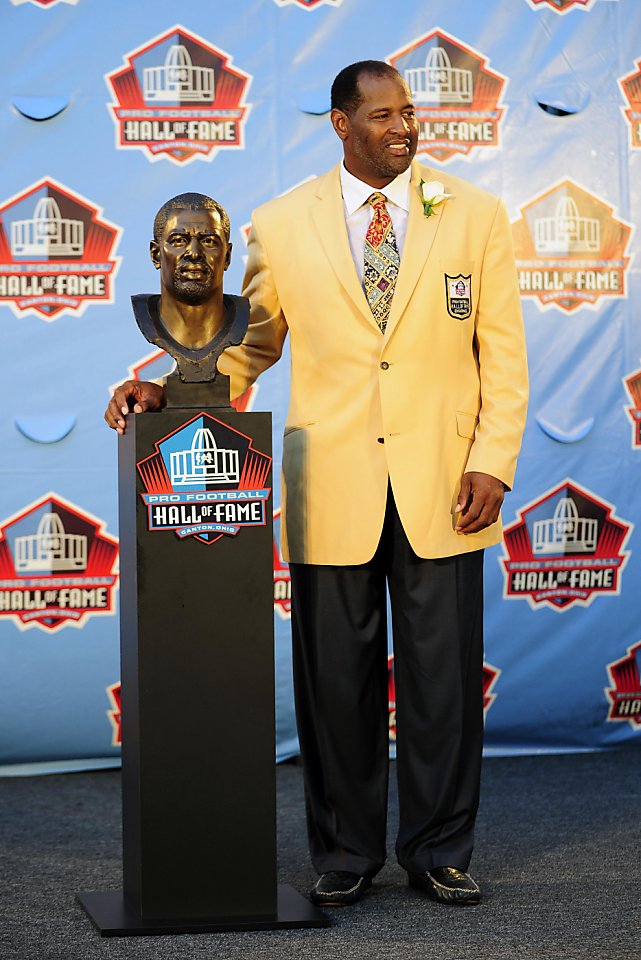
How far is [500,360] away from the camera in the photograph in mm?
2717

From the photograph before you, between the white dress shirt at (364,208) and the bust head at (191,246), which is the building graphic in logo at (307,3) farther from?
the bust head at (191,246)

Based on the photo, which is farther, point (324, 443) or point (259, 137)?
point (259, 137)

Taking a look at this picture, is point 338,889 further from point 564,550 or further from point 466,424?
point 564,550

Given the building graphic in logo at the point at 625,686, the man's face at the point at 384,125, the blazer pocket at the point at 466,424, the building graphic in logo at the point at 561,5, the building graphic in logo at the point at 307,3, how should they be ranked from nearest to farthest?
1. the man's face at the point at 384,125
2. the blazer pocket at the point at 466,424
3. the building graphic in logo at the point at 307,3
4. the building graphic in logo at the point at 561,5
5. the building graphic in logo at the point at 625,686

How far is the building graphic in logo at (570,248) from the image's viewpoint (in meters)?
4.25

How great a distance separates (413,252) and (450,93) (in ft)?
5.57

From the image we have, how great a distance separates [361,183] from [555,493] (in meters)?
1.79

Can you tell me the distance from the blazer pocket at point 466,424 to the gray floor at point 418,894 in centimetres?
91

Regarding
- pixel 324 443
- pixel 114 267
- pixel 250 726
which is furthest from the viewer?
pixel 114 267

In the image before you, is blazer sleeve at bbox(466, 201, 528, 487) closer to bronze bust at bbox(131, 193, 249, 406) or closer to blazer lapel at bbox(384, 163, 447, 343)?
blazer lapel at bbox(384, 163, 447, 343)

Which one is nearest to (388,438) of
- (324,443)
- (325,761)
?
(324,443)

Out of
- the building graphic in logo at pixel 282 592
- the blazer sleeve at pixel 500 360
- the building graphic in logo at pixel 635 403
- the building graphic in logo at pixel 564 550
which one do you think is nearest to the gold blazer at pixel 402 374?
the blazer sleeve at pixel 500 360

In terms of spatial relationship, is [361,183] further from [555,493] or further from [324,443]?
[555,493]

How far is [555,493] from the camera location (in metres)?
4.27
